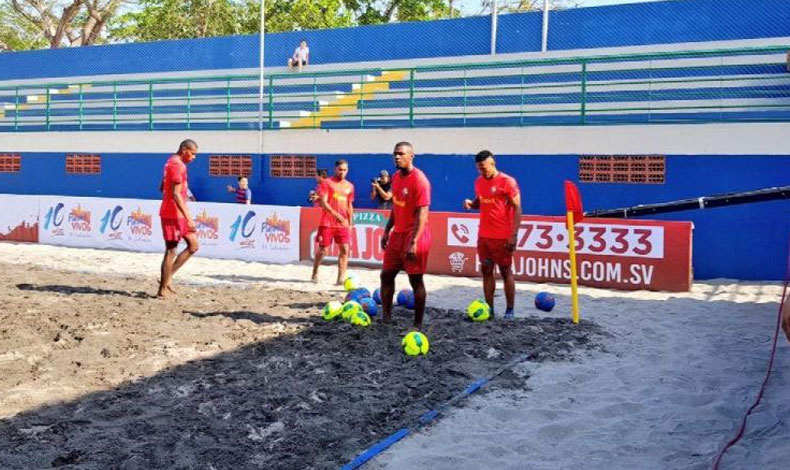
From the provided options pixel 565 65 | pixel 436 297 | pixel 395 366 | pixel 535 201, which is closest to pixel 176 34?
pixel 565 65

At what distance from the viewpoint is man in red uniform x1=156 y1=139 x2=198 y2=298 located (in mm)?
9453

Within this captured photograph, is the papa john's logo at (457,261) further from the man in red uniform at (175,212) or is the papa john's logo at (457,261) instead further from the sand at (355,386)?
the man in red uniform at (175,212)

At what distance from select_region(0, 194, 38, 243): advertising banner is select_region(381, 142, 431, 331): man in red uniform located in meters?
13.5

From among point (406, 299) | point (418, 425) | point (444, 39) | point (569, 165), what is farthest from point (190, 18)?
point (418, 425)

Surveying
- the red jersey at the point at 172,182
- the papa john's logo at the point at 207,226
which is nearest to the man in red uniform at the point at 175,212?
the red jersey at the point at 172,182

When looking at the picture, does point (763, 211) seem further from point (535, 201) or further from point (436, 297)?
point (436, 297)

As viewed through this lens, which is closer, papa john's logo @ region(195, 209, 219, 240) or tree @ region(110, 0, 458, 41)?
papa john's logo @ region(195, 209, 219, 240)

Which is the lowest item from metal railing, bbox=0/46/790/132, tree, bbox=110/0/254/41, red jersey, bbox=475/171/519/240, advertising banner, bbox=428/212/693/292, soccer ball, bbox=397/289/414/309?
soccer ball, bbox=397/289/414/309

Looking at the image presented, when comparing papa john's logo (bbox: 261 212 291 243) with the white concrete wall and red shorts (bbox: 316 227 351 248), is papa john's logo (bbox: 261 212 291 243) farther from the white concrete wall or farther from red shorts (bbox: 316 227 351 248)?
A: red shorts (bbox: 316 227 351 248)

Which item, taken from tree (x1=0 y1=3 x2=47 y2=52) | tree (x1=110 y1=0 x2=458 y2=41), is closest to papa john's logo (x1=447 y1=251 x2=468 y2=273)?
tree (x1=110 y1=0 x2=458 y2=41)

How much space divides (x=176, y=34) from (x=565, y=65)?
24.2 metres

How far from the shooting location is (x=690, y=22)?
58.0ft

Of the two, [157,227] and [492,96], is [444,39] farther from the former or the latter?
[157,227]

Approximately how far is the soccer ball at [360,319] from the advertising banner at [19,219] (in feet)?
43.5
